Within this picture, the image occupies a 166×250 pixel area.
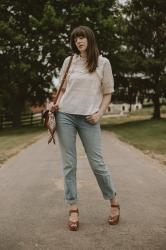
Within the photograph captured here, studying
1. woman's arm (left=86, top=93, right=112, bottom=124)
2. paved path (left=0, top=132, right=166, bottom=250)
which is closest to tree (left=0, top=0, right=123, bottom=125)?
paved path (left=0, top=132, right=166, bottom=250)

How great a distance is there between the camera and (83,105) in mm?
5227

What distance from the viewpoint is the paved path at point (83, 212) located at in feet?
15.0

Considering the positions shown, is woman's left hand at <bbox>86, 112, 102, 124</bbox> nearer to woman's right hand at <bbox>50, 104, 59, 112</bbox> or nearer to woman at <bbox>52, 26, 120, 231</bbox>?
woman at <bbox>52, 26, 120, 231</bbox>

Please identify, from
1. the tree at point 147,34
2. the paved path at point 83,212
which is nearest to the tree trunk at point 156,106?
the tree at point 147,34

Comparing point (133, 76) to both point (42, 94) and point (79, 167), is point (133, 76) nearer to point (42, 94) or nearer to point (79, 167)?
point (42, 94)

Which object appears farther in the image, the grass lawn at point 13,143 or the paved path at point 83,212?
the grass lawn at point 13,143

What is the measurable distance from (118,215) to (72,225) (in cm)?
54

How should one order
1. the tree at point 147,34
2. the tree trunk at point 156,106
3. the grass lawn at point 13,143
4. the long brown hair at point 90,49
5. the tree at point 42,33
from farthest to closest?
the tree trunk at point 156,106 → the tree at point 147,34 → the tree at point 42,33 → the grass lawn at point 13,143 → the long brown hair at point 90,49

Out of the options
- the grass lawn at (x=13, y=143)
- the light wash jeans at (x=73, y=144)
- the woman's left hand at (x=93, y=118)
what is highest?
the woman's left hand at (x=93, y=118)

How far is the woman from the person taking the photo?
523 centimetres

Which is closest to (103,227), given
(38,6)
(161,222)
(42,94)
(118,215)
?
(118,215)

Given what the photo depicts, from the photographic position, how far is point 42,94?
40.1m

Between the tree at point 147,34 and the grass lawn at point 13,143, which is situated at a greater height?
the tree at point 147,34

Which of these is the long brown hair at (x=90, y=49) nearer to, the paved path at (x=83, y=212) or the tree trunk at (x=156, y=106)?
the paved path at (x=83, y=212)
